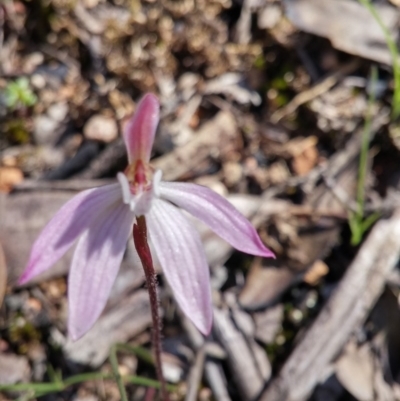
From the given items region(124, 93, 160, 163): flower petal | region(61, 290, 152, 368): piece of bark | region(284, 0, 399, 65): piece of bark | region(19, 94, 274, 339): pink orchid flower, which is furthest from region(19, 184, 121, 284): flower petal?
region(284, 0, 399, 65): piece of bark

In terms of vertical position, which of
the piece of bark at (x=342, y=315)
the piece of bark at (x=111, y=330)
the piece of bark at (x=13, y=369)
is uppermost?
the piece of bark at (x=342, y=315)

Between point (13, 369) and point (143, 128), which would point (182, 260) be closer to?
point (143, 128)

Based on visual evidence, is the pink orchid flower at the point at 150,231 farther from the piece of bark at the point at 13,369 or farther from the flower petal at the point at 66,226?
the piece of bark at the point at 13,369

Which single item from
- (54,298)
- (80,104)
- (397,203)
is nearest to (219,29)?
(80,104)

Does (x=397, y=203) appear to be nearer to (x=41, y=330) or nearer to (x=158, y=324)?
(x=158, y=324)

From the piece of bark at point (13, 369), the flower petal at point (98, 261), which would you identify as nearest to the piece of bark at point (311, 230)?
the piece of bark at point (13, 369)

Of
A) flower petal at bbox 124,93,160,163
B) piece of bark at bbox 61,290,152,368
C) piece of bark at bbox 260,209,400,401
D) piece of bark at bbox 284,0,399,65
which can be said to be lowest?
piece of bark at bbox 61,290,152,368

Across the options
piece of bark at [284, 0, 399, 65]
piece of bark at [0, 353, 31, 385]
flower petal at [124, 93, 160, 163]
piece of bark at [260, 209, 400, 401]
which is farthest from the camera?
piece of bark at [284, 0, 399, 65]

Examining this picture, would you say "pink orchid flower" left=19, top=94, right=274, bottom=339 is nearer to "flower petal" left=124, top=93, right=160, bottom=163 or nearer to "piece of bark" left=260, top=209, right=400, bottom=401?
"flower petal" left=124, top=93, right=160, bottom=163
